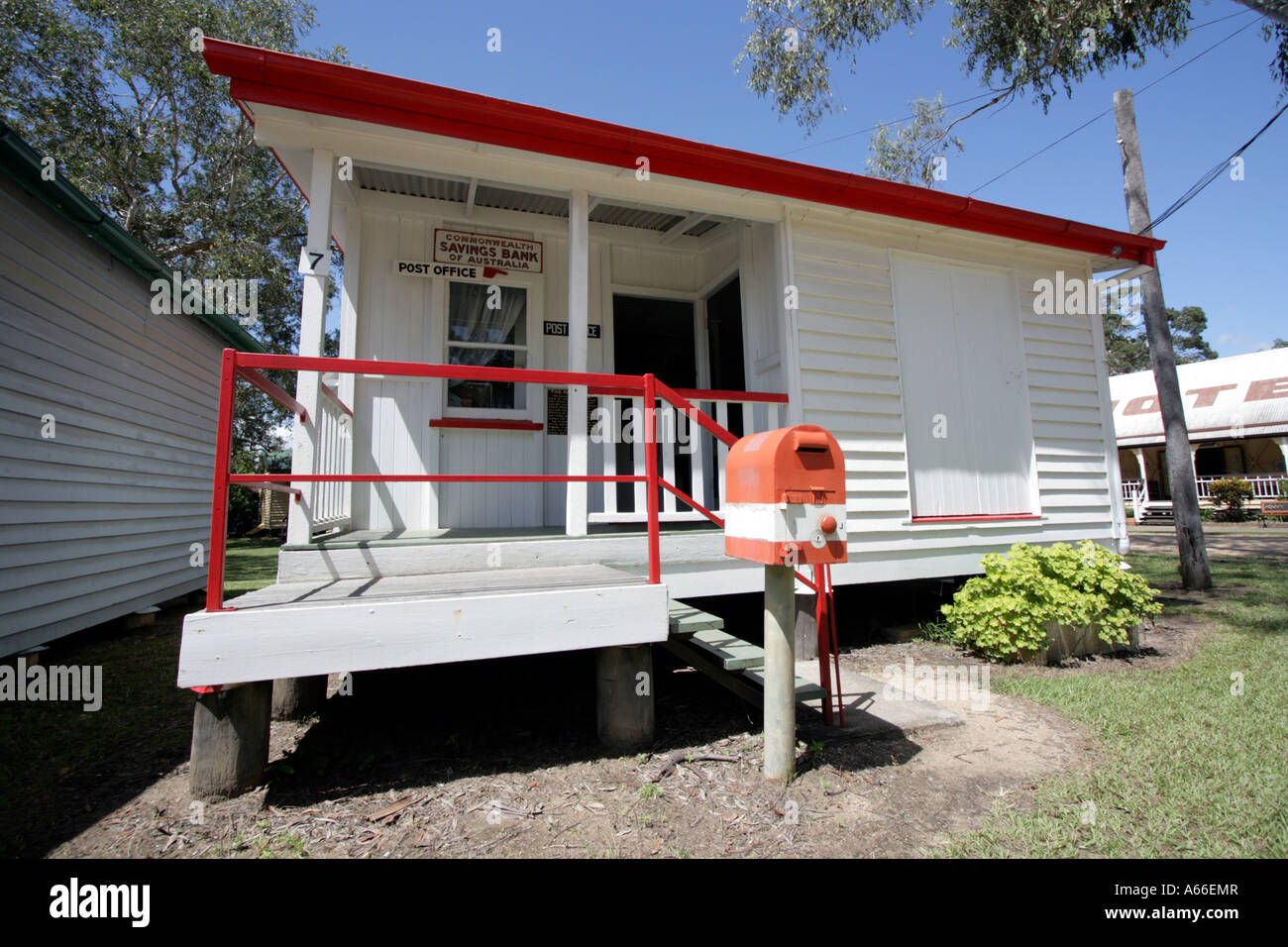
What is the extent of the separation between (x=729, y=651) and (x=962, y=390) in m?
3.85

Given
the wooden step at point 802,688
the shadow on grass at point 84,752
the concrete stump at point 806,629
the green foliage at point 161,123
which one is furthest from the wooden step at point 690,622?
the green foliage at point 161,123

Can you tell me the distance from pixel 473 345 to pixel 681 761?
3792 millimetres

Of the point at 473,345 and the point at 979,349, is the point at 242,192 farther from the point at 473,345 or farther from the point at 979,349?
the point at 979,349

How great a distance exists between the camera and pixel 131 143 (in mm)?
13273

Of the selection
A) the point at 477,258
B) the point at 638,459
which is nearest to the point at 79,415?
the point at 477,258

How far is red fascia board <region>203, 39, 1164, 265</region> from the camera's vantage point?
3443 millimetres

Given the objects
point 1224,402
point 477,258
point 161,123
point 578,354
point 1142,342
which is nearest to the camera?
point 578,354

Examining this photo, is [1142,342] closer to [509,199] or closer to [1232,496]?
[1232,496]

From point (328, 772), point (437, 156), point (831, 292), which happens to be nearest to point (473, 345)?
point (437, 156)

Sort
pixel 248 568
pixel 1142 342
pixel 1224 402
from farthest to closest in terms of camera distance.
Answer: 1. pixel 1142 342
2. pixel 1224 402
3. pixel 248 568

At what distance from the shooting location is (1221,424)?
20.7 meters

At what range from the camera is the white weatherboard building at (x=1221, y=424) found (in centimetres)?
1961

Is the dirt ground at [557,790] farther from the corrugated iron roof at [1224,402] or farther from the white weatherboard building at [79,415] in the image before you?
the corrugated iron roof at [1224,402]

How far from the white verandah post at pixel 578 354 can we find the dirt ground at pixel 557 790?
121 cm
